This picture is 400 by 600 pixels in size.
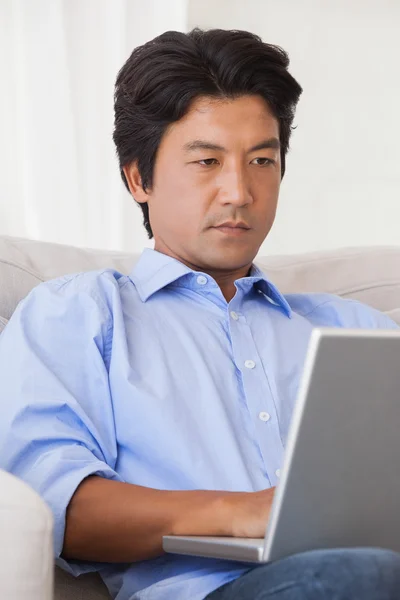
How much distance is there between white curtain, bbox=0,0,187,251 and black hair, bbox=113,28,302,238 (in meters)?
1.00

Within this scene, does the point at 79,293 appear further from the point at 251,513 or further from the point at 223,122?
the point at 251,513

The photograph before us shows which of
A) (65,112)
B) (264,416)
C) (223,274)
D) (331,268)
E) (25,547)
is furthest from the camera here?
(65,112)

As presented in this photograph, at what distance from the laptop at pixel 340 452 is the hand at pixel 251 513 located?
5.0 inches

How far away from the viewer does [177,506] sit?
3.85 ft

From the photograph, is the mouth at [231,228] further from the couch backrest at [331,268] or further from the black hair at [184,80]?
the couch backrest at [331,268]

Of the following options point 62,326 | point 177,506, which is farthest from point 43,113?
point 177,506

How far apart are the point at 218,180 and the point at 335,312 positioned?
341 millimetres

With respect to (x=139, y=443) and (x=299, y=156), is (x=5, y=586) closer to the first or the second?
(x=139, y=443)

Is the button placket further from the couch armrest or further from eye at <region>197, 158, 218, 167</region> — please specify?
the couch armrest

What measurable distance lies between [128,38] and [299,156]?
76 cm

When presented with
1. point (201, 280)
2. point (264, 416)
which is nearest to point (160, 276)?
point (201, 280)

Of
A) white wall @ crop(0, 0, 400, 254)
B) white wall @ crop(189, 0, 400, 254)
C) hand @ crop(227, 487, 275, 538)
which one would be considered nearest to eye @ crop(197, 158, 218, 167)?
hand @ crop(227, 487, 275, 538)

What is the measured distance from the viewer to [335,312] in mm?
1740

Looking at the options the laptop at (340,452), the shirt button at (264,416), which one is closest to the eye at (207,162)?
the shirt button at (264,416)
